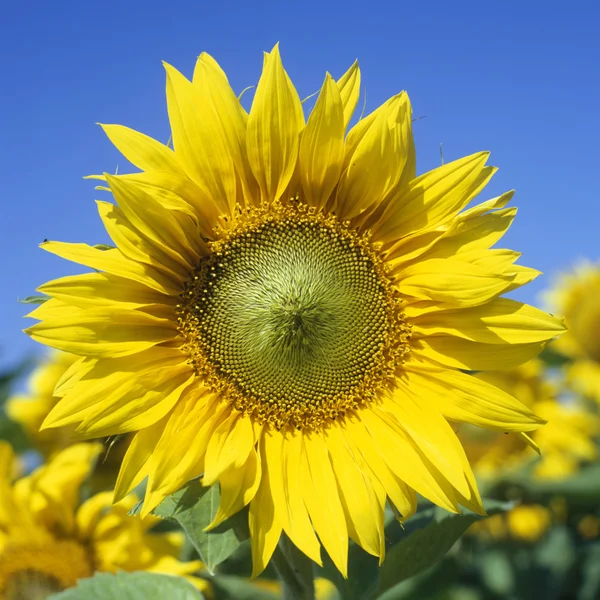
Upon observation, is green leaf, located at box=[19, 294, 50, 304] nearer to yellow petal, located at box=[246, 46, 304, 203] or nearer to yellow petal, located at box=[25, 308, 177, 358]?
yellow petal, located at box=[25, 308, 177, 358]

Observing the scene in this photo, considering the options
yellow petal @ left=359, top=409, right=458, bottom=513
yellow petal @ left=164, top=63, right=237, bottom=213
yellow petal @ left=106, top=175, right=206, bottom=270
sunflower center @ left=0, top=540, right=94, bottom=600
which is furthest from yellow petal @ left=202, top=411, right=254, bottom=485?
sunflower center @ left=0, top=540, right=94, bottom=600

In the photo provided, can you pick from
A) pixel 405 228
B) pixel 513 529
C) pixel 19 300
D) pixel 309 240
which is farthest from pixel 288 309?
pixel 513 529

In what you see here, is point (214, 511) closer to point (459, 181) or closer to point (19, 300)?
point (19, 300)

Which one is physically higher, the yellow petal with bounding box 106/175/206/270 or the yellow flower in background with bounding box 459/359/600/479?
the yellow petal with bounding box 106/175/206/270

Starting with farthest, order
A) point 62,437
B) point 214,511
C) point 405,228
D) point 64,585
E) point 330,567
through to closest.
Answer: point 62,437, point 64,585, point 330,567, point 405,228, point 214,511

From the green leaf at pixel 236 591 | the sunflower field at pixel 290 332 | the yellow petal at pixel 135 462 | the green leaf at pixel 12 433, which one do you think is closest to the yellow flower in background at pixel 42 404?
the green leaf at pixel 12 433

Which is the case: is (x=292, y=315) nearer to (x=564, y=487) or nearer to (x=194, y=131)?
(x=194, y=131)

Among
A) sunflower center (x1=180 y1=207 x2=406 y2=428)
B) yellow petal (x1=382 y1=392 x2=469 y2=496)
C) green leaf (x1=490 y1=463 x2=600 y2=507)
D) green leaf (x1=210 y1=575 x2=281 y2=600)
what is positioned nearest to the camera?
yellow petal (x1=382 y1=392 x2=469 y2=496)

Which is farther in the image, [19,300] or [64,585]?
[64,585]
